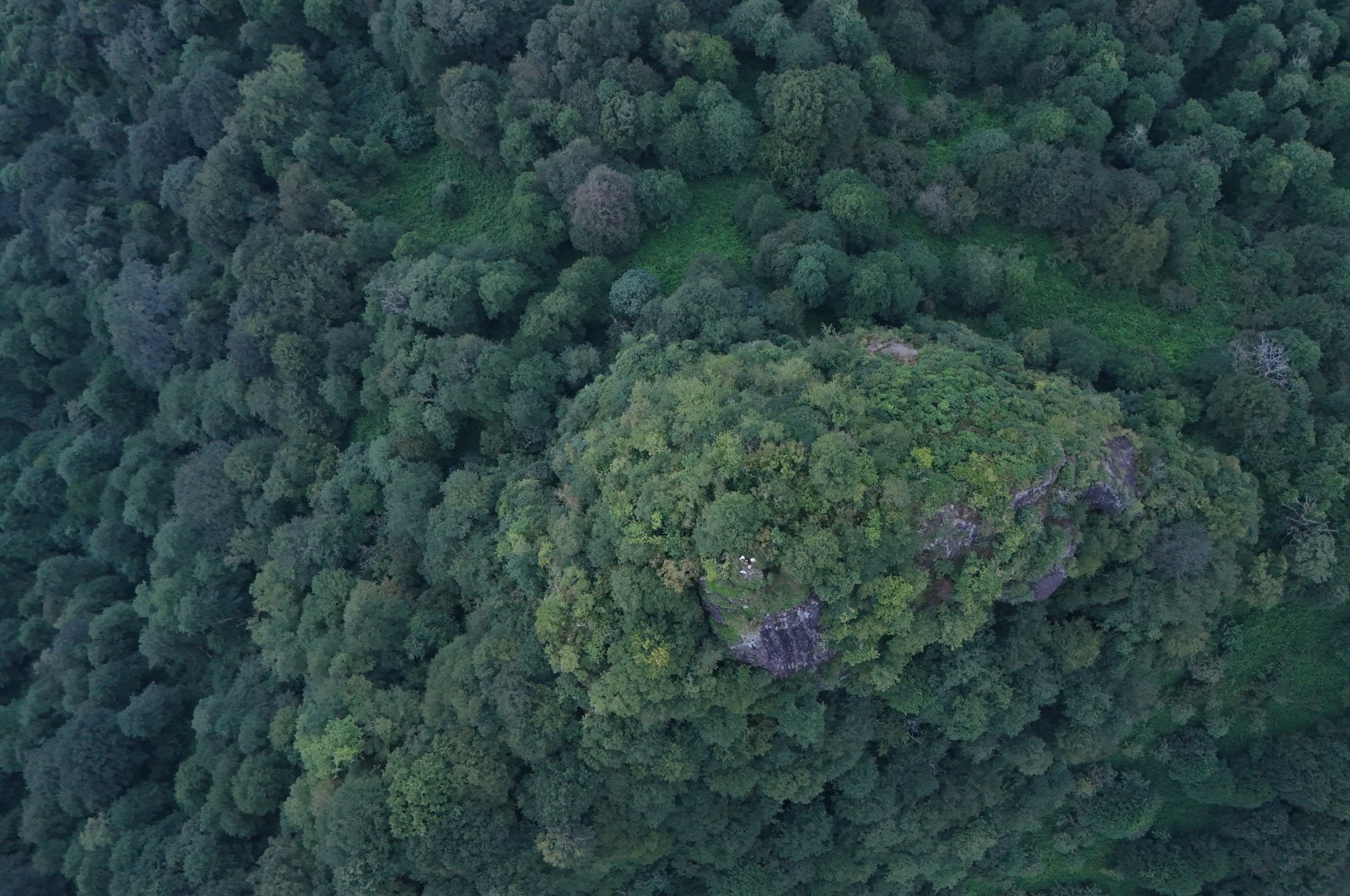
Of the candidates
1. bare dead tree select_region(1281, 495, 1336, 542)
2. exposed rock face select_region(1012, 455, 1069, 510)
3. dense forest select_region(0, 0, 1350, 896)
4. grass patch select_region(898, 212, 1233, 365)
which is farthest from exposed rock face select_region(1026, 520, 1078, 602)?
grass patch select_region(898, 212, 1233, 365)

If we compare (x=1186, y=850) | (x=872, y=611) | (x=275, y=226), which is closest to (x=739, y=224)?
(x=872, y=611)

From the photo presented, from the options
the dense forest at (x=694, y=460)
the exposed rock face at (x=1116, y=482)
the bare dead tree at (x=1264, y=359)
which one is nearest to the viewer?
the dense forest at (x=694, y=460)

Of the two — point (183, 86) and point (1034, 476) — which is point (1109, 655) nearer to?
point (1034, 476)

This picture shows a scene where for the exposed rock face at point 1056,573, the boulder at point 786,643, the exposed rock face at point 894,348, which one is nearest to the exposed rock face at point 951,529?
the exposed rock face at point 1056,573

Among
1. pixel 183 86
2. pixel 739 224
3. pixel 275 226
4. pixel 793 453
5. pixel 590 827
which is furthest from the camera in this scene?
pixel 183 86

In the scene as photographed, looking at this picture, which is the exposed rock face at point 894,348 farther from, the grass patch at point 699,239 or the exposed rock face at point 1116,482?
the grass patch at point 699,239

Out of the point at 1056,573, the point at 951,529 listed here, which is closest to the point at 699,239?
the point at 951,529
